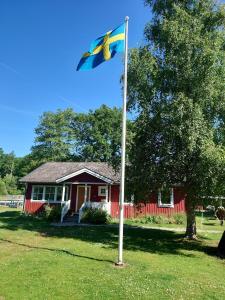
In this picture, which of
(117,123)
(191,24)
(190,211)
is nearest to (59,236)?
(190,211)

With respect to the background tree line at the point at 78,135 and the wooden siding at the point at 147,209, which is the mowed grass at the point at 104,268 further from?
the background tree line at the point at 78,135

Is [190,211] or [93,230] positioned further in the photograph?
[93,230]

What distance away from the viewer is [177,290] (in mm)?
9836

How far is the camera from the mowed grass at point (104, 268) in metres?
9.45

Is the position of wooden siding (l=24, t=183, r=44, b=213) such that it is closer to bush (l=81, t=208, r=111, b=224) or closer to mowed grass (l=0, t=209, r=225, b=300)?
bush (l=81, t=208, r=111, b=224)

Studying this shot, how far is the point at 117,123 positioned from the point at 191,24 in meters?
41.3

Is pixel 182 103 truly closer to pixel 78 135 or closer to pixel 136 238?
pixel 136 238

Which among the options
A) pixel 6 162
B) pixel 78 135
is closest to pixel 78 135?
pixel 78 135

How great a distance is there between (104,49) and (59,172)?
72.2 feet

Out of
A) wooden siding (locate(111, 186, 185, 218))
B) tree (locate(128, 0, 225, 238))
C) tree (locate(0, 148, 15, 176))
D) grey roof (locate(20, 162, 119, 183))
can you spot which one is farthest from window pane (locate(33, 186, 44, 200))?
tree (locate(0, 148, 15, 176))

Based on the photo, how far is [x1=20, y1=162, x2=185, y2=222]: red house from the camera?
94.8 ft

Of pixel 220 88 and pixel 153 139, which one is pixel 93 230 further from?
pixel 220 88

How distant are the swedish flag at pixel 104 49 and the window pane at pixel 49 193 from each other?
20.0 metres

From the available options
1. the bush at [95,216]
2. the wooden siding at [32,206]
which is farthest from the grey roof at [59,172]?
the bush at [95,216]
